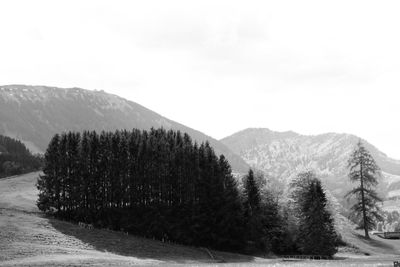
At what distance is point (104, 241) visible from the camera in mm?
70562

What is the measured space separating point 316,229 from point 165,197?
2885 centimetres

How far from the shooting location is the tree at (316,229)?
8194 cm

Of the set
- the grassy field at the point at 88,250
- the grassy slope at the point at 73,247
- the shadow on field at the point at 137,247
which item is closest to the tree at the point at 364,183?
the grassy field at the point at 88,250

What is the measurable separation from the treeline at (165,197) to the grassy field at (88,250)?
23.8ft

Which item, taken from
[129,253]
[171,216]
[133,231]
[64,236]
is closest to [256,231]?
[171,216]

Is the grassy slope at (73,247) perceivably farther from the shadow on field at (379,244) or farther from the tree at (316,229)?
the shadow on field at (379,244)

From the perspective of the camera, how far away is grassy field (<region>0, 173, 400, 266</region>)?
174 ft

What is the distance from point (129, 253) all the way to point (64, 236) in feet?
33.3

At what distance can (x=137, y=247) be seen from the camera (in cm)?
7044

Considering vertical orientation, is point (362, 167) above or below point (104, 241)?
above

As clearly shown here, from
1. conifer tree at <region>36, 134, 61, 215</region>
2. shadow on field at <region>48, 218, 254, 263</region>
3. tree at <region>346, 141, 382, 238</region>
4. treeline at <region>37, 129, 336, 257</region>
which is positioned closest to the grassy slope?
shadow on field at <region>48, 218, 254, 263</region>

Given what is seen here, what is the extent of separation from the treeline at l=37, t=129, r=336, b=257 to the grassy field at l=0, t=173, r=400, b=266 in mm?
7243

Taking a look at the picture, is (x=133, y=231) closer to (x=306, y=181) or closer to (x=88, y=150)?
(x=88, y=150)

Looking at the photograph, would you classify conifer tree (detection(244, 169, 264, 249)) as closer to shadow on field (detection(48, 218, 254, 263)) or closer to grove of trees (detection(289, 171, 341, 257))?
grove of trees (detection(289, 171, 341, 257))
